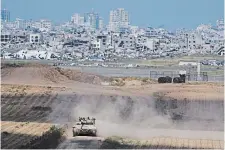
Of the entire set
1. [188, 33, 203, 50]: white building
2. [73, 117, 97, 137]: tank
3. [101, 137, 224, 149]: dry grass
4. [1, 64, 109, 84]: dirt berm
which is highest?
[188, 33, 203, 50]: white building

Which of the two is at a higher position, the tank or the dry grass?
the tank

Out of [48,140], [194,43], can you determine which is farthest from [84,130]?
[194,43]

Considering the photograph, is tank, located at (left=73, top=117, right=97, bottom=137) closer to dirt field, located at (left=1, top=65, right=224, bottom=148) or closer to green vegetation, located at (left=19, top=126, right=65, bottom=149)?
dirt field, located at (left=1, top=65, right=224, bottom=148)

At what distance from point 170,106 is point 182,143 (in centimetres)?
894

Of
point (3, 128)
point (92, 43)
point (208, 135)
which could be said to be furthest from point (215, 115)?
point (92, 43)

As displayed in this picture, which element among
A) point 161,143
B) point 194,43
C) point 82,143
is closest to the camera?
point 82,143

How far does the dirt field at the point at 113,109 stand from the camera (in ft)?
57.2

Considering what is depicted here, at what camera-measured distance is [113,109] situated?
23.1m

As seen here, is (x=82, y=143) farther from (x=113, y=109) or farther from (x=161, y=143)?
(x=113, y=109)

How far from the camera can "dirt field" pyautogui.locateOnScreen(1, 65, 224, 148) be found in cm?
1742

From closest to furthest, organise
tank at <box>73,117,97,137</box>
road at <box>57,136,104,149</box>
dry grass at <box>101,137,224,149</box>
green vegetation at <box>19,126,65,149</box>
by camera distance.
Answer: green vegetation at <box>19,126,65,149</box> < road at <box>57,136,104,149</box> < dry grass at <box>101,137,224,149</box> < tank at <box>73,117,97,137</box>

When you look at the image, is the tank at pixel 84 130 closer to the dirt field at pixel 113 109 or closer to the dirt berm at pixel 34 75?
the dirt field at pixel 113 109

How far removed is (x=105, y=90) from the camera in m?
28.2

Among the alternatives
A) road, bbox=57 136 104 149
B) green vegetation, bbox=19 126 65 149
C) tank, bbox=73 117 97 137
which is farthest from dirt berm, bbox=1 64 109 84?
road, bbox=57 136 104 149
